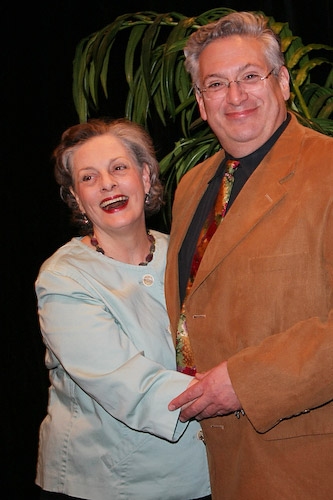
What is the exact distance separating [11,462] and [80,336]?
7.21 feet

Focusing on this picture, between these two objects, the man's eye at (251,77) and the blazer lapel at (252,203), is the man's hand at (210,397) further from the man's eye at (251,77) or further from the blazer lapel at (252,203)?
the man's eye at (251,77)

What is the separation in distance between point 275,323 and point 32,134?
218 centimetres

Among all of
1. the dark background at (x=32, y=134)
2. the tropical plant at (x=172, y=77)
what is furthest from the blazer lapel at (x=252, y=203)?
the dark background at (x=32, y=134)

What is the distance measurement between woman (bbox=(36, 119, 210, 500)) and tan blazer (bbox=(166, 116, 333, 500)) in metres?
0.13

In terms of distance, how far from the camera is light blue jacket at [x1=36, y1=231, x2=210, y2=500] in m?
1.81

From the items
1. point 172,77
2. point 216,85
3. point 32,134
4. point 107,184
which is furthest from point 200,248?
point 32,134

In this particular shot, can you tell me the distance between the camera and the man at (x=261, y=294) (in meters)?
1.65

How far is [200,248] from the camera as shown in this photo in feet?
6.38

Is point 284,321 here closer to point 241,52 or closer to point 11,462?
point 241,52

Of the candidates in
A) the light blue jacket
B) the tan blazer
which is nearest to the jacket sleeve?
the light blue jacket

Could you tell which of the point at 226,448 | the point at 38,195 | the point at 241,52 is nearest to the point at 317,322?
the point at 226,448

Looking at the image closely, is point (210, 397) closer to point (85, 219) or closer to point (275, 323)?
point (275, 323)

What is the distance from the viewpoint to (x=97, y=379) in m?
1.82

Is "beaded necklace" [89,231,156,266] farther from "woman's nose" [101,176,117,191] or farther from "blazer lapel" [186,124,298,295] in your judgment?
"blazer lapel" [186,124,298,295]
